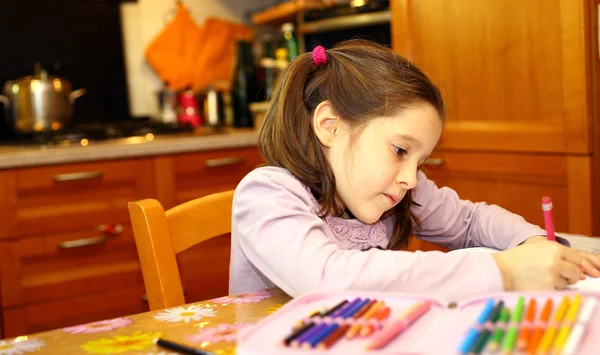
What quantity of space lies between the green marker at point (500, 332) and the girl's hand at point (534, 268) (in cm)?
17

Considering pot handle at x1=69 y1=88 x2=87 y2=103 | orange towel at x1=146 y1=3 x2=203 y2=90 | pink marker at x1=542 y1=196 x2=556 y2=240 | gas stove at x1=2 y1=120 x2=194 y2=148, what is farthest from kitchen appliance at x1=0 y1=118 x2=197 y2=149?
pink marker at x1=542 y1=196 x2=556 y2=240

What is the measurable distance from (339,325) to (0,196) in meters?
1.74

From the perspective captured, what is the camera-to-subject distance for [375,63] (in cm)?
103

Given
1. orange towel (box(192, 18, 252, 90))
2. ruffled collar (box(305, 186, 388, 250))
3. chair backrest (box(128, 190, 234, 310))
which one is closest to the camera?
chair backrest (box(128, 190, 234, 310))

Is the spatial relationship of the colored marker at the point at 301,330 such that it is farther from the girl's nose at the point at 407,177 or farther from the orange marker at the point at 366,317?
the girl's nose at the point at 407,177

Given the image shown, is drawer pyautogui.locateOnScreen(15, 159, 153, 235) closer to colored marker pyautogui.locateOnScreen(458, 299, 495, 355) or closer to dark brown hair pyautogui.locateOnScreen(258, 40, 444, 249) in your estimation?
dark brown hair pyautogui.locateOnScreen(258, 40, 444, 249)

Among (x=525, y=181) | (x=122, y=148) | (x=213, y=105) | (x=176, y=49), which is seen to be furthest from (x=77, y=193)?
(x=525, y=181)

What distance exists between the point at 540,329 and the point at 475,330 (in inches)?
2.0

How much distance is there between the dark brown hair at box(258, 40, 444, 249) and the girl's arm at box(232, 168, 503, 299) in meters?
0.14

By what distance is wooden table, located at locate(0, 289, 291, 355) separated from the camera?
708 millimetres

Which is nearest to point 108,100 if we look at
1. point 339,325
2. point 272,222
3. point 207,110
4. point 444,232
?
point 207,110

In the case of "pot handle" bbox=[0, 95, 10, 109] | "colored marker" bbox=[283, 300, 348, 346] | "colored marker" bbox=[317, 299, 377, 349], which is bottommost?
"colored marker" bbox=[317, 299, 377, 349]

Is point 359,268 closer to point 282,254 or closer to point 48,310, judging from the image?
point 282,254

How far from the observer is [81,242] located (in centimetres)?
223
